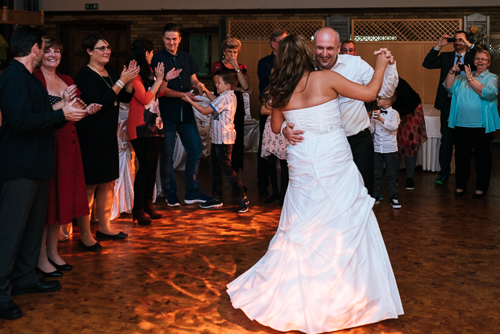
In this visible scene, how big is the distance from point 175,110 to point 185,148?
415 mm

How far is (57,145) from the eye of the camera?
341 centimetres

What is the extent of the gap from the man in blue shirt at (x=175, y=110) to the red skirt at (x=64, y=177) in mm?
1602

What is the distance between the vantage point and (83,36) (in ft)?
40.9

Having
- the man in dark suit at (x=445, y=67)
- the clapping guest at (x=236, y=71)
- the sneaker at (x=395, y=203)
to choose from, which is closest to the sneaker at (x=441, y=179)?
the man in dark suit at (x=445, y=67)

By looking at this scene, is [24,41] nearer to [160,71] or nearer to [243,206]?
[160,71]

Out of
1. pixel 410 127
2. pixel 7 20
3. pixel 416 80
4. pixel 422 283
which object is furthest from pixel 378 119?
pixel 7 20

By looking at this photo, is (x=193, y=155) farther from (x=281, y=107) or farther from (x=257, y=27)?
(x=257, y=27)

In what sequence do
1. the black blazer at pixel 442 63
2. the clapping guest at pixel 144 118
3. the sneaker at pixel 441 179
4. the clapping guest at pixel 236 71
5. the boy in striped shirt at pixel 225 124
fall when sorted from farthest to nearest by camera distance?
the sneaker at pixel 441 179
the black blazer at pixel 442 63
the clapping guest at pixel 236 71
the boy in striped shirt at pixel 225 124
the clapping guest at pixel 144 118

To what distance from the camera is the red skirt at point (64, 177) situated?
11.1ft

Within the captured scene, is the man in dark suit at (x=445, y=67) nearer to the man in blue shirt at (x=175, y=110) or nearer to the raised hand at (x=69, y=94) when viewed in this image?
the man in blue shirt at (x=175, y=110)

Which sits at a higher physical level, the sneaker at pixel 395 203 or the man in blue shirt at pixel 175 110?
the man in blue shirt at pixel 175 110

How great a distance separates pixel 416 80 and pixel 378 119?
5.62 metres

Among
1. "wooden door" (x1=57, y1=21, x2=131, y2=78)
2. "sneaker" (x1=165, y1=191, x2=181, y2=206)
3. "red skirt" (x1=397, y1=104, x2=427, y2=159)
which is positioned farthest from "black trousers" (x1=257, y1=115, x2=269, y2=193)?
"wooden door" (x1=57, y1=21, x2=131, y2=78)

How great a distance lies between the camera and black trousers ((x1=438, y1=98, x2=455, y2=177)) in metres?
6.29
